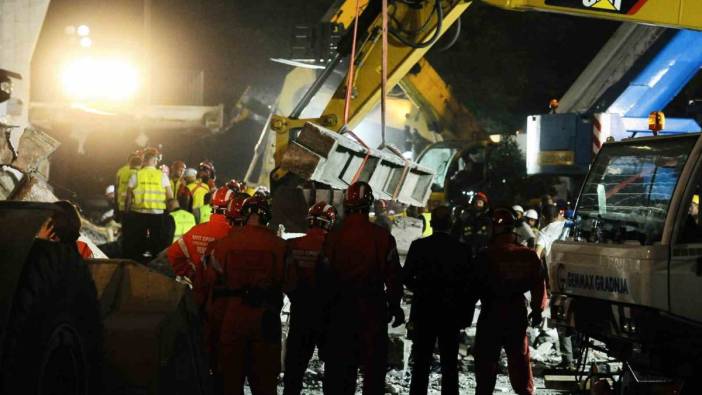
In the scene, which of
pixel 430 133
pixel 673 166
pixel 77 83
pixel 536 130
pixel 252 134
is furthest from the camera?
pixel 252 134

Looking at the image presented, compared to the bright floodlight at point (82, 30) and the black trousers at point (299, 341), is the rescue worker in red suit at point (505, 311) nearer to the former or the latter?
the black trousers at point (299, 341)

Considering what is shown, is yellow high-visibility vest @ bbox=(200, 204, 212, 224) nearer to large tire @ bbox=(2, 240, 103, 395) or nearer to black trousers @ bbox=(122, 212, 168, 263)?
black trousers @ bbox=(122, 212, 168, 263)

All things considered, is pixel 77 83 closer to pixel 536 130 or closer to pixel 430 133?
pixel 430 133

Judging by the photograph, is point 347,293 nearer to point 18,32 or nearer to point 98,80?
point 18,32

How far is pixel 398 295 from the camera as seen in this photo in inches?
303

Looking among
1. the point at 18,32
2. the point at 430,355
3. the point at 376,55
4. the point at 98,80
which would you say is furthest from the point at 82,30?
the point at 430,355

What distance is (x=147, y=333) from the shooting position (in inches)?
200

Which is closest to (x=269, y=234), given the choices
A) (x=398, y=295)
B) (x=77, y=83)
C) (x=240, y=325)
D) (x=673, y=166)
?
(x=240, y=325)

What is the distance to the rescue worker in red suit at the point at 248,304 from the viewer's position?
6930 millimetres

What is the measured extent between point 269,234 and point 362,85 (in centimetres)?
595

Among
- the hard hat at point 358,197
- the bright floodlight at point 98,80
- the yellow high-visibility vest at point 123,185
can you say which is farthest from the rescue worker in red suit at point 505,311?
the bright floodlight at point 98,80

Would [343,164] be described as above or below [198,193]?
above

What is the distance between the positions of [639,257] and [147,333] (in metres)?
3.36

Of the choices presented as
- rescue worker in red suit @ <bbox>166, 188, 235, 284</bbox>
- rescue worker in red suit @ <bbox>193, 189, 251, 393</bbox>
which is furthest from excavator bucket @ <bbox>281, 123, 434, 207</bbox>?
rescue worker in red suit @ <bbox>193, 189, 251, 393</bbox>
